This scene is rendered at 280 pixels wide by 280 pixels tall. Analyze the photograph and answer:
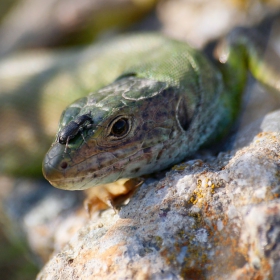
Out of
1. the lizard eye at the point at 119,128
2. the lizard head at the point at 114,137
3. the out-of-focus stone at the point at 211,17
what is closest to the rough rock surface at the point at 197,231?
the lizard head at the point at 114,137

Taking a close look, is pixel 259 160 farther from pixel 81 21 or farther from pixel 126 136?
pixel 81 21

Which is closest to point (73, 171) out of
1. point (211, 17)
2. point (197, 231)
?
point (197, 231)

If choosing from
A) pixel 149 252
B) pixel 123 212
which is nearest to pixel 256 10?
pixel 123 212

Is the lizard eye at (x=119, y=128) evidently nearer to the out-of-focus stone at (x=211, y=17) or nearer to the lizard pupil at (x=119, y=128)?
the lizard pupil at (x=119, y=128)

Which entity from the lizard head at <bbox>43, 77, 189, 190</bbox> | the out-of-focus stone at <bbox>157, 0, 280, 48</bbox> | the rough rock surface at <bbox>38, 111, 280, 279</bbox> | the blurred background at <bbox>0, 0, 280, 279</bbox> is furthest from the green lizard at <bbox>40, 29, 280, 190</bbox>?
the out-of-focus stone at <bbox>157, 0, 280, 48</bbox>

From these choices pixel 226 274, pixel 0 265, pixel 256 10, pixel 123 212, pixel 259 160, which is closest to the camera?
pixel 226 274

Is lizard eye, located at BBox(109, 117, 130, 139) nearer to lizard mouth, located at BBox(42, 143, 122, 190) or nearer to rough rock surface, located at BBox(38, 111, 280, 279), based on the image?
lizard mouth, located at BBox(42, 143, 122, 190)

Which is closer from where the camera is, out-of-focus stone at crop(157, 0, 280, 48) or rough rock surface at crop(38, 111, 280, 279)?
rough rock surface at crop(38, 111, 280, 279)

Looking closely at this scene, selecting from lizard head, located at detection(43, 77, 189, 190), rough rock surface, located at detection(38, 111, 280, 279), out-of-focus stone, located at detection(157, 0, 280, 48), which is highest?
lizard head, located at detection(43, 77, 189, 190)
